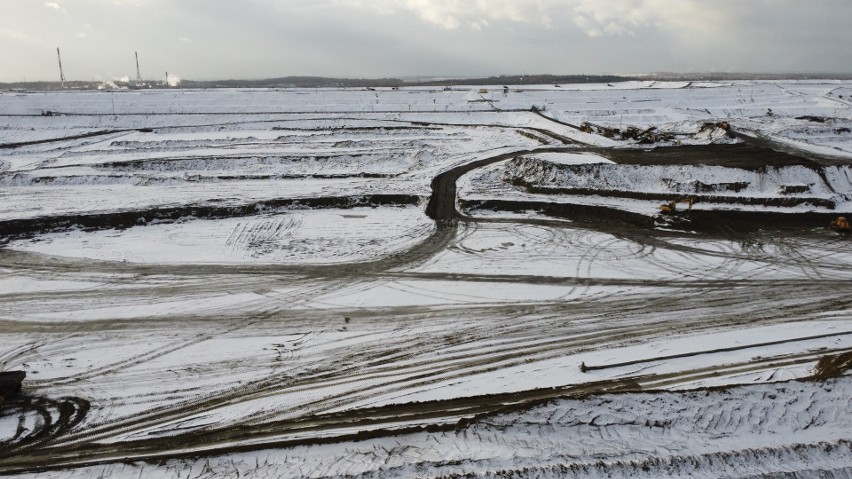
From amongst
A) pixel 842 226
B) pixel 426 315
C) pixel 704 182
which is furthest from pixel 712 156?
pixel 426 315

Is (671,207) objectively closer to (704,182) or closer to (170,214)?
(704,182)

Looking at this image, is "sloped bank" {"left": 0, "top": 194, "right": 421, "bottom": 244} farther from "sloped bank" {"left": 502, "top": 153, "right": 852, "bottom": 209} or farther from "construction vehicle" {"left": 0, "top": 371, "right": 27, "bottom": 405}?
"construction vehicle" {"left": 0, "top": 371, "right": 27, "bottom": 405}

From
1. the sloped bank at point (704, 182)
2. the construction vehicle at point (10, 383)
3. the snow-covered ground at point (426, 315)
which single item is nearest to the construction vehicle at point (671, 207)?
the snow-covered ground at point (426, 315)

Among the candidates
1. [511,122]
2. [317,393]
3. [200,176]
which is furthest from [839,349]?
[511,122]

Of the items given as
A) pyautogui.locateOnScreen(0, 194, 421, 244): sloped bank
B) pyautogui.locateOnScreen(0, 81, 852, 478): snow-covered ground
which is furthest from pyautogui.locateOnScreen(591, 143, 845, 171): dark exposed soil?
pyautogui.locateOnScreen(0, 194, 421, 244): sloped bank

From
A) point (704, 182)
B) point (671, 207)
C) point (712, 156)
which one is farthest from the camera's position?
point (712, 156)

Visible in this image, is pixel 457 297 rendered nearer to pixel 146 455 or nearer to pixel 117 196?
pixel 146 455
